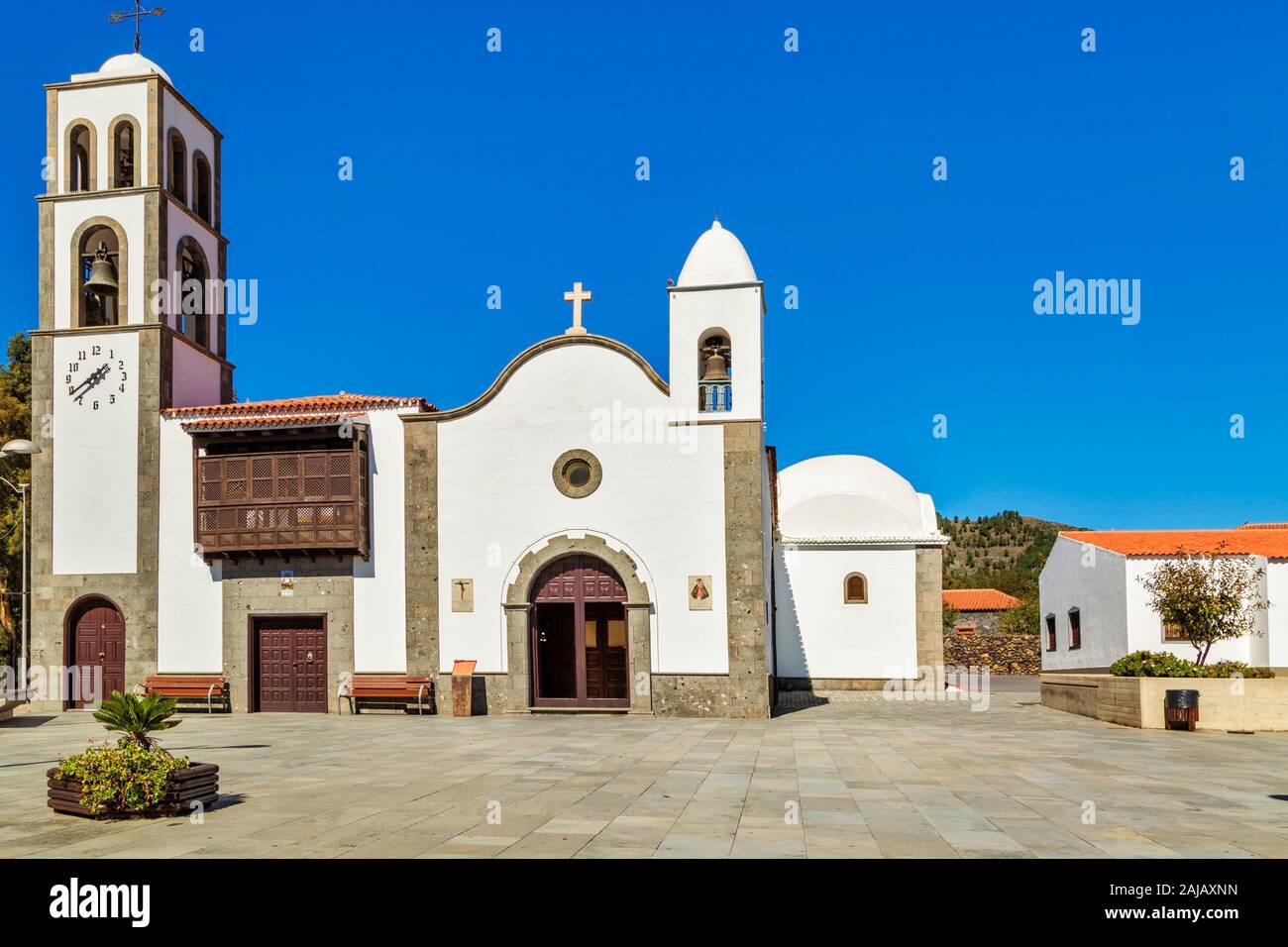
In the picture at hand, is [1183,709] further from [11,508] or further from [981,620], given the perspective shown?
[11,508]

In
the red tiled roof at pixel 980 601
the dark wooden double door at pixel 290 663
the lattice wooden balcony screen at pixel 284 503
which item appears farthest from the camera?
the red tiled roof at pixel 980 601

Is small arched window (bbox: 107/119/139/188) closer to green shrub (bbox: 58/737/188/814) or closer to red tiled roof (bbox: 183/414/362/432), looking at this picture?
red tiled roof (bbox: 183/414/362/432)

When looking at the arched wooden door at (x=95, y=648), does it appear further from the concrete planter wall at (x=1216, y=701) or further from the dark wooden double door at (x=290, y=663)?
the concrete planter wall at (x=1216, y=701)

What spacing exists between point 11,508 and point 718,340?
2756 cm

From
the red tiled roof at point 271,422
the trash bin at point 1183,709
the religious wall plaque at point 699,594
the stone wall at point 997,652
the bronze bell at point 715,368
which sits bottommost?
the stone wall at point 997,652

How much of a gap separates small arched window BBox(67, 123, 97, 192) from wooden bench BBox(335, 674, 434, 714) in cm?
1420

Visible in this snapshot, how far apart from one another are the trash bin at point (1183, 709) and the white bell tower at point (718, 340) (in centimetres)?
1021

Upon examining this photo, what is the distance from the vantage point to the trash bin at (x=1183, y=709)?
20.9m

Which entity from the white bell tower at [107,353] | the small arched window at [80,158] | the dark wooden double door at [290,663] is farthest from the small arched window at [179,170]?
the dark wooden double door at [290,663]

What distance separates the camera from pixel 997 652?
4644 cm

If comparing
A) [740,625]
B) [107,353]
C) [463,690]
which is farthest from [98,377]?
[740,625]
